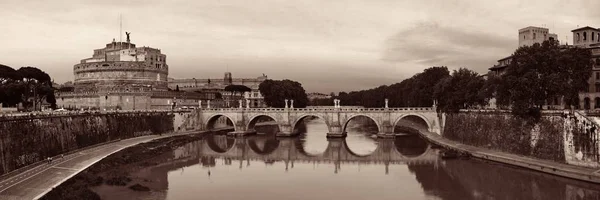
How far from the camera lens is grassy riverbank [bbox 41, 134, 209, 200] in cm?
2662

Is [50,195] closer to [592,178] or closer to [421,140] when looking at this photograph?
[592,178]

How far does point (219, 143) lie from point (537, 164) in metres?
38.2

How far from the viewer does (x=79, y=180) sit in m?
29.9

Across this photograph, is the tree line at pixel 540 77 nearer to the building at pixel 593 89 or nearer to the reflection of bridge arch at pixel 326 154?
the reflection of bridge arch at pixel 326 154

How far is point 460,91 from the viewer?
5544 centimetres

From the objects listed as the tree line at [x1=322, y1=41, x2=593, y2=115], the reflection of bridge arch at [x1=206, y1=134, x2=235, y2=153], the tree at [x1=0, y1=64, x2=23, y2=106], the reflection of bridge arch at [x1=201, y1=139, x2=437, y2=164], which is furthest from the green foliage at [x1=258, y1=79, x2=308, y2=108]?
the tree line at [x1=322, y1=41, x2=593, y2=115]

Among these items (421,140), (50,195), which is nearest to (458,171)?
(421,140)

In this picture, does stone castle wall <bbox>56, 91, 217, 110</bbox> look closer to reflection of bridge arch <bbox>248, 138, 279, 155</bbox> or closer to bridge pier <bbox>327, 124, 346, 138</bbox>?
reflection of bridge arch <bbox>248, 138, 279, 155</bbox>

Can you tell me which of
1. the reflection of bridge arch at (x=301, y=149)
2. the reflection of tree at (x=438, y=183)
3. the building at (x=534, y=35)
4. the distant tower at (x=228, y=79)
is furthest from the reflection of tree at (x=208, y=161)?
the distant tower at (x=228, y=79)

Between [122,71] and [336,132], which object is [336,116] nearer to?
[336,132]

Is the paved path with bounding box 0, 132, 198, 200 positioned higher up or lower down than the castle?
lower down

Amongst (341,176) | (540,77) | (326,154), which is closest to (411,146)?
(326,154)

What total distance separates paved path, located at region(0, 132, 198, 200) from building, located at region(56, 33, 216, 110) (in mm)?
36623

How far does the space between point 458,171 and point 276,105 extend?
5672 cm
